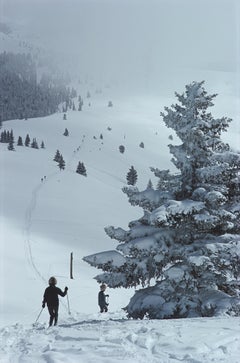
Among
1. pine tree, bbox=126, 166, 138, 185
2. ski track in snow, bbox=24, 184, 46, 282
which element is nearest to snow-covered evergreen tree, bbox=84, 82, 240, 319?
ski track in snow, bbox=24, 184, 46, 282

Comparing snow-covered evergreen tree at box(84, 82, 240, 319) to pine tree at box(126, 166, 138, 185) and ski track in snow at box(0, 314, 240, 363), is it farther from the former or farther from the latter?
pine tree at box(126, 166, 138, 185)

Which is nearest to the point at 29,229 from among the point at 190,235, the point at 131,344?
the point at 190,235

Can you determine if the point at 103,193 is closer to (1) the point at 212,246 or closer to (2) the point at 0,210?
(2) the point at 0,210

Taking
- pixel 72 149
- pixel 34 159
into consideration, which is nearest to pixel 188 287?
pixel 34 159

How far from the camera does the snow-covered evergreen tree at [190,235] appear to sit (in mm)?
11258

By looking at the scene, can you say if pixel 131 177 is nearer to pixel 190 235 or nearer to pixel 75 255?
pixel 75 255

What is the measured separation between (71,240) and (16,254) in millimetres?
9927

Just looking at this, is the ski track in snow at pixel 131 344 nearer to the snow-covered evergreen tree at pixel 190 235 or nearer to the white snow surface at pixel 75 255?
the white snow surface at pixel 75 255

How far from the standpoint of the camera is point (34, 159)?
94500 millimetres

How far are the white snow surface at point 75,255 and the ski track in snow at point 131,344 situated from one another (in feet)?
0.07

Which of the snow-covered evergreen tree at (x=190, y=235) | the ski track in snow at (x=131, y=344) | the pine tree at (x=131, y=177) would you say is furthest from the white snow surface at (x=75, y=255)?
the pine tree at (x=131, y=177)

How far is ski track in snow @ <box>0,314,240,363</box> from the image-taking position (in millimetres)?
7900

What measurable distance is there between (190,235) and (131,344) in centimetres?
416

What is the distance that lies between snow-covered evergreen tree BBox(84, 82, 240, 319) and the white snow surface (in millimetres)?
1234
